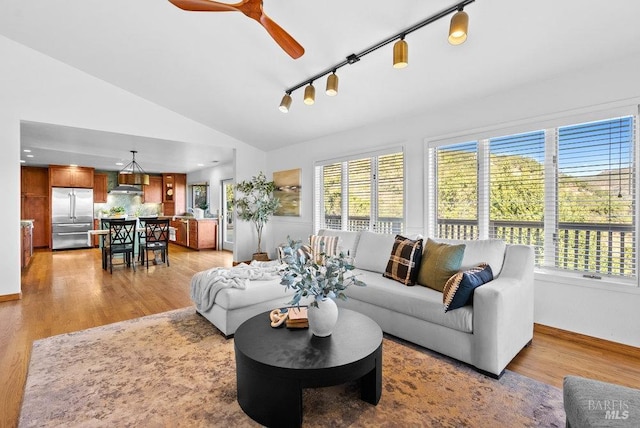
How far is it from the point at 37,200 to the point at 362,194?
9.18 metres

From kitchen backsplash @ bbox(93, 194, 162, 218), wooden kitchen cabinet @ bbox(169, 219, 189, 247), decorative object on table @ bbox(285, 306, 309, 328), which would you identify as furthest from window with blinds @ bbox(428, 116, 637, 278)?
kitchen backsplash @ bbox(93, 194, 162, 218)

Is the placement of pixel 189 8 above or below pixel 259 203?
above

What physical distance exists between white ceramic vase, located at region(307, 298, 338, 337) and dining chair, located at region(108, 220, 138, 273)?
5121 mm

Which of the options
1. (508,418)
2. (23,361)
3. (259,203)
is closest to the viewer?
(508,418)

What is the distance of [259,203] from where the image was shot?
6.21 m

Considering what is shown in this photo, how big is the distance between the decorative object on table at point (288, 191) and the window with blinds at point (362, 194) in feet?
1.71

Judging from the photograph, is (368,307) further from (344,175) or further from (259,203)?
(259,203)

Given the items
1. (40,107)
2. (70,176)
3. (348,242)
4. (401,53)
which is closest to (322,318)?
(401,53)

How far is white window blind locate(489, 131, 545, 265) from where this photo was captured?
3.01 metres

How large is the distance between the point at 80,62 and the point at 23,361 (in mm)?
3744

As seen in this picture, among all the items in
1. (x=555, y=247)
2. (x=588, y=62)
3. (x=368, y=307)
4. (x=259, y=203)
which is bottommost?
(x=368, y=307)

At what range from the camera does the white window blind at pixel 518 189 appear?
118 inches

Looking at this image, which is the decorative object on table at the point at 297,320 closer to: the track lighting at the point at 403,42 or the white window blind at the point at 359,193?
the track lighting at the point at 403,42

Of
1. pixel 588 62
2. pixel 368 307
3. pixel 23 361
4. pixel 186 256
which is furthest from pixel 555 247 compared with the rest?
pixel 186 256
